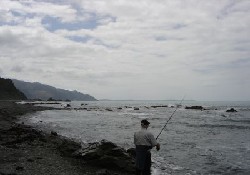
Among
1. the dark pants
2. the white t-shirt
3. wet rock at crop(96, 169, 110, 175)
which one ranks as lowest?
wet rock at crop(96, 169, 110, 175)

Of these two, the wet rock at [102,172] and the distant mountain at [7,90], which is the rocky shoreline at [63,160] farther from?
the distant mountain at [7,90]

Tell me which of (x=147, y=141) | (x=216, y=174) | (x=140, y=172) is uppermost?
(x=147, y=141)

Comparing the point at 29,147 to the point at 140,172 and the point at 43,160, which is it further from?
the point at 140,172

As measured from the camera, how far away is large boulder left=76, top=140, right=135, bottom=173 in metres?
16.3

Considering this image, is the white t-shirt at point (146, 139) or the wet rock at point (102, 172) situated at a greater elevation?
the white t-shirt at point (146, 139)

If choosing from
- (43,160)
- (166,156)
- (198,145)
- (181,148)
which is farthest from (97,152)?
(198,145)

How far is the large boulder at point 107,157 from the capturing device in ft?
53.5

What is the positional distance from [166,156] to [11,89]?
16775 centimetres

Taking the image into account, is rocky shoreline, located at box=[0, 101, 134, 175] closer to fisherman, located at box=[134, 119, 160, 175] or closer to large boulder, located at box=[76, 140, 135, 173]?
large boulder, located at box=[76, 140, 135, 173]

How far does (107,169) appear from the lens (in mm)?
16125

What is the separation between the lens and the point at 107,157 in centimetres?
1648

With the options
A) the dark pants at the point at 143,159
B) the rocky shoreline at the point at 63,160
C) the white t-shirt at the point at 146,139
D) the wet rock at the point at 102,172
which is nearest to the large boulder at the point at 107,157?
the rocky shoreline at the point at 63,160

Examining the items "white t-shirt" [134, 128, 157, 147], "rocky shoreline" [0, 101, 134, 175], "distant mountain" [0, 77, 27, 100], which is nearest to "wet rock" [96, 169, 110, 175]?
"rocky shoreline" [0, 101, 134, 175]

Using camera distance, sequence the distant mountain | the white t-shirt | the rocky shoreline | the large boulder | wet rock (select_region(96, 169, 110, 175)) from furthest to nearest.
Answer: the distant mountain < the large boulder < wet rock (select_region(96, 169, 110, 175)) < the rocky shoreline < the white t-shirt
